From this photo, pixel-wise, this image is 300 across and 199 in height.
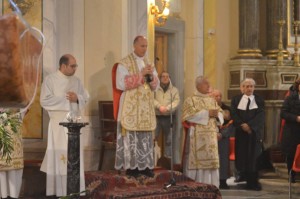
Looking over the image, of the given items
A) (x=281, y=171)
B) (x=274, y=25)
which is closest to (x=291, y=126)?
(x=281, y=171)

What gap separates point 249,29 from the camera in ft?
41.8

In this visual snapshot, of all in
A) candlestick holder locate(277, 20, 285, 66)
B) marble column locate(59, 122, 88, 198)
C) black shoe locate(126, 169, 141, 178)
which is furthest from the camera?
candlestick holder locate(277, 20, 285, 66)

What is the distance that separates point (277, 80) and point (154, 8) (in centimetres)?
335

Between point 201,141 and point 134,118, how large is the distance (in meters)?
1.56

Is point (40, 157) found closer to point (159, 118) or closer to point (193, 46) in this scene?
point (159, 118)

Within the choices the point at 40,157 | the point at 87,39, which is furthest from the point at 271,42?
the point at 40,157

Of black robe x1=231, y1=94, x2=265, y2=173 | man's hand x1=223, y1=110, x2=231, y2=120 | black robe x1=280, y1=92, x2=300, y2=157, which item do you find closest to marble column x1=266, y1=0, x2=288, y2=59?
man's hand x1=223, y1=110, x2=231, y2=120

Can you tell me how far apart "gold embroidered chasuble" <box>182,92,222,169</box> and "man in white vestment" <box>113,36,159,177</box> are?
1.26 metres

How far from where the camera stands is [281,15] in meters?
13.1

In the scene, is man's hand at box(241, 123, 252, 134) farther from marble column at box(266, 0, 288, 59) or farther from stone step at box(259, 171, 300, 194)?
marble column at box(266, 0, 288, 59)

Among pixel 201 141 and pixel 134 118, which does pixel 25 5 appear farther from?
pixel 201 141

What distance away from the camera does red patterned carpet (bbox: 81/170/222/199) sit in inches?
281

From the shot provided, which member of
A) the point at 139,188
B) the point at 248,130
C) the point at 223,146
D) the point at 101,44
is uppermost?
the point at 101,44

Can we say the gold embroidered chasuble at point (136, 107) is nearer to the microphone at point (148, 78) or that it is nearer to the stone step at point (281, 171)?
the microphone at point (148, 78)
